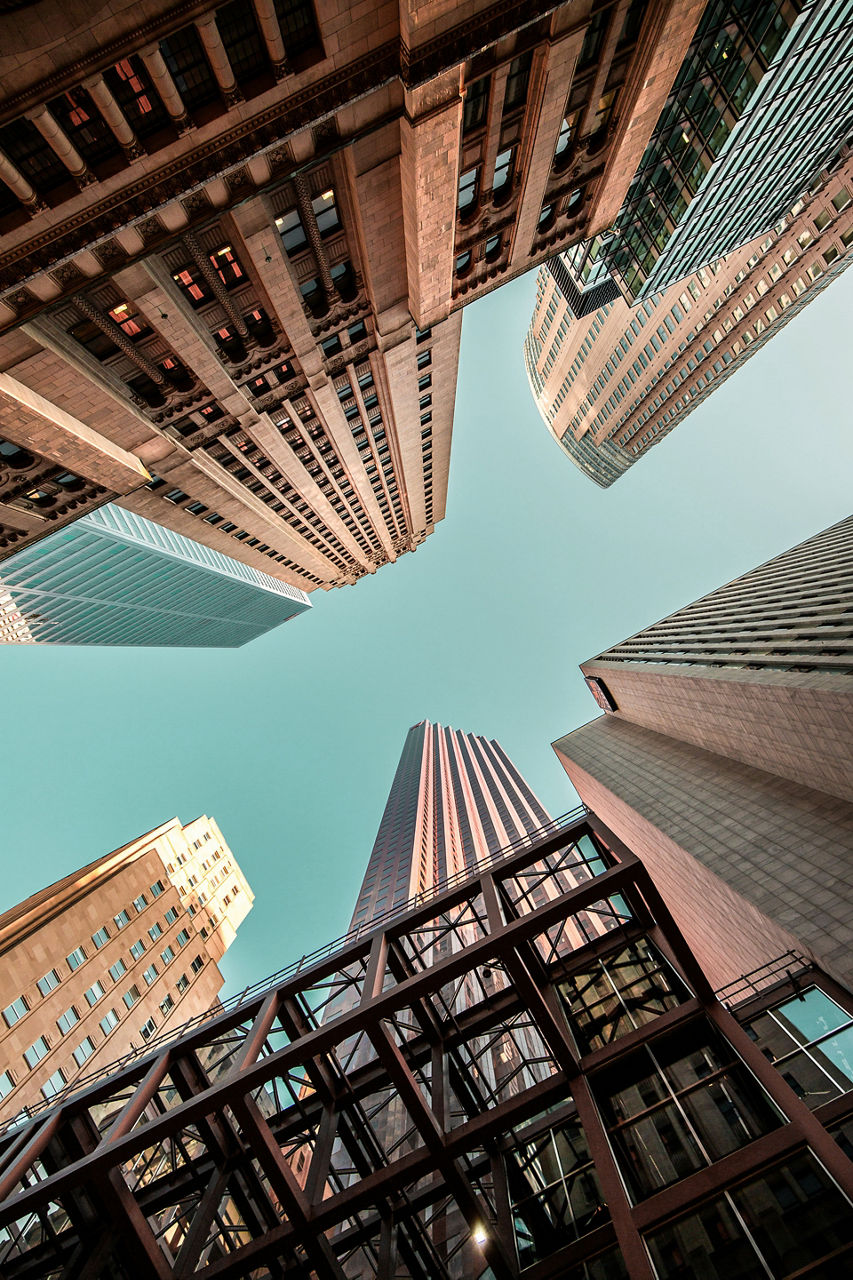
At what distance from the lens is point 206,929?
57.9 meters

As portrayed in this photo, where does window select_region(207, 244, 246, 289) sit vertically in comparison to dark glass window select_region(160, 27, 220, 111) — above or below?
below

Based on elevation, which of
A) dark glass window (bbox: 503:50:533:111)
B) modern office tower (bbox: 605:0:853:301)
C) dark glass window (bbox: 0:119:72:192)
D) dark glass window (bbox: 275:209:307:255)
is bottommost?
dark glass window (bbox: 503:50:533:111)

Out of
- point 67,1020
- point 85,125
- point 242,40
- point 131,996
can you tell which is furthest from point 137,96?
point 131,996

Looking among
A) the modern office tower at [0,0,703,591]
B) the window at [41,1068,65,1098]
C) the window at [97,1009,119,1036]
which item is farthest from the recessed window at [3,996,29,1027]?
the modern office tower at [0,0,703,591]

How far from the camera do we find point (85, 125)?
16.6 m

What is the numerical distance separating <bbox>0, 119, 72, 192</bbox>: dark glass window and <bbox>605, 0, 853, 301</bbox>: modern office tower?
36.7 metres

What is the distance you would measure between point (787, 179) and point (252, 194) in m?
66.6

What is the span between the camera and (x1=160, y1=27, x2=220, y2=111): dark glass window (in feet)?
52.8

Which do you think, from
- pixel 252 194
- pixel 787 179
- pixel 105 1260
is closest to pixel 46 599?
pixel 252 194

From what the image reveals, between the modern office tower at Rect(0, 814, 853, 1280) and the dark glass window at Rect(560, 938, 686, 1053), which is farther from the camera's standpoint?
the dark glass window at Rect(560, 938, 686, 1053)

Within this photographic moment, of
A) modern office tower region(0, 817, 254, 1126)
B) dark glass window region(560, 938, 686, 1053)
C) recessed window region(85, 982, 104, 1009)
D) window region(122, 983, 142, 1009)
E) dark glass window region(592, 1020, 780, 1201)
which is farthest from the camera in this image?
window region(122, 983, 142, 1009)

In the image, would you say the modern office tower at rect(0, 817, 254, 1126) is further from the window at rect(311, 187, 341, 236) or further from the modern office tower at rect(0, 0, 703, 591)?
the window at rect(311, 187, 341, 236)

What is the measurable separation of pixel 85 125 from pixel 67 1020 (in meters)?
45.8

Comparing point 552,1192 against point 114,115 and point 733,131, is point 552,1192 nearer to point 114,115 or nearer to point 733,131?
point 114,115
